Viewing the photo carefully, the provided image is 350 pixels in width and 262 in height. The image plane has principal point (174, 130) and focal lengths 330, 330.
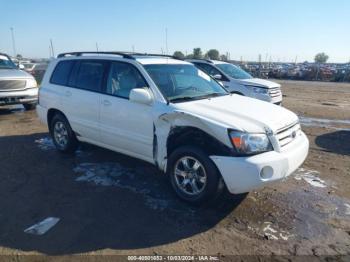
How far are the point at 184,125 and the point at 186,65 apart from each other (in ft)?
5.85

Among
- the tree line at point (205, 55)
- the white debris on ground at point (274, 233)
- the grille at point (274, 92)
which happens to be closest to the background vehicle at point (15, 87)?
the grille at point (274, 92)

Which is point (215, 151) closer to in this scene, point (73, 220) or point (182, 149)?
point (182, 149)

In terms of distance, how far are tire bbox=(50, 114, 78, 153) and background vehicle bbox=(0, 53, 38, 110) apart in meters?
4.74

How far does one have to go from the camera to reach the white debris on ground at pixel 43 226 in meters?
3.58

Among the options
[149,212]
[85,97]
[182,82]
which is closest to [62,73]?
[85,97]

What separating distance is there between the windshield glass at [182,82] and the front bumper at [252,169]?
122 cm

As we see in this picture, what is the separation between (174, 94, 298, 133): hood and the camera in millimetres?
3785

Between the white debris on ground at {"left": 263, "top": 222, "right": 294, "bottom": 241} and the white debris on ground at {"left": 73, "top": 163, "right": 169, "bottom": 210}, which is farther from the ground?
the white debris on ground at {"left": 73, "top": 163, "right": 169, "bottom": 210}

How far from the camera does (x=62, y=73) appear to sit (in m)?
6.14

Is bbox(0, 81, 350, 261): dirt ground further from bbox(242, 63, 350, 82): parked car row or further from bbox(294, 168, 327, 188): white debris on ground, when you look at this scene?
bbox(242, 63, 350, 82): parked car row

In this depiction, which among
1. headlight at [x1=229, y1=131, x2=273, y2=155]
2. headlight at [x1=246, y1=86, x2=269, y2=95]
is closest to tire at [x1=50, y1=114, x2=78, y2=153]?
headlight at [x1=229, y1=131, x2=273, y2=155]

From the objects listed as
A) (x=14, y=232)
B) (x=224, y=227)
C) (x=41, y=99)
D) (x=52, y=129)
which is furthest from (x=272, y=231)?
(x=41, y=99)

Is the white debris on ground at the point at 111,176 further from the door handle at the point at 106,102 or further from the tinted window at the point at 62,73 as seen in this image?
the tinted window at the point at 62,73

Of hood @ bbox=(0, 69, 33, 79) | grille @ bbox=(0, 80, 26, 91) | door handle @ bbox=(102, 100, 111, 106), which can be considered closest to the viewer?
door handle @ bbox=(102, 100, 111, 106)
